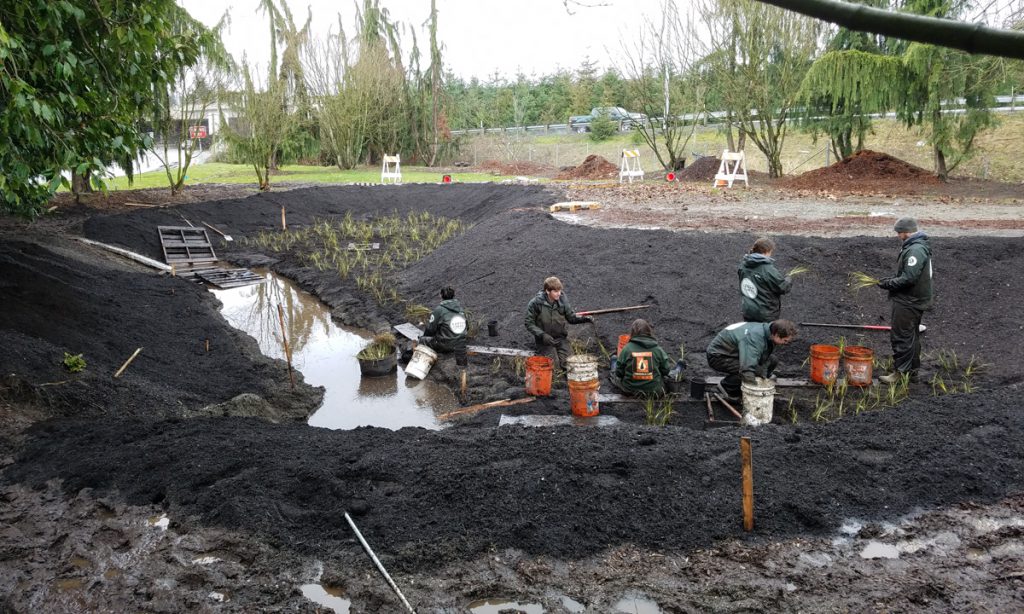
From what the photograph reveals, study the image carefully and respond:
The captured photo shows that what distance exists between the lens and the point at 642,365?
744 cm

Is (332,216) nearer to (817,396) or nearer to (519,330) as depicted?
(519,330)

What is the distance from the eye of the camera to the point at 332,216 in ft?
76.4

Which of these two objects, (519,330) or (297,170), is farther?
(297,170)

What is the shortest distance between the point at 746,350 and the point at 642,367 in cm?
111

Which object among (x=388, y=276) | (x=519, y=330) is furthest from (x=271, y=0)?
(x=519, y=330)

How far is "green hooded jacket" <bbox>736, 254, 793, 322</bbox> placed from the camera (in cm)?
771

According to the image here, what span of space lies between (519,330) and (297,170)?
30786mm

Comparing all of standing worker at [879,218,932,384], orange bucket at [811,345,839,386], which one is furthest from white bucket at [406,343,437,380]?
standing worker at [879,218,932,384]

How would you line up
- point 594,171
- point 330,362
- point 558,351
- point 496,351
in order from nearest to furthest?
point 558,351
point 496,351
point 330,362
point 594,171

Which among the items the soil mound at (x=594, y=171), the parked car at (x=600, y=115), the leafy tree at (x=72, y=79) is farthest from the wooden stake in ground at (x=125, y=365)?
the parked car at (x=600, y=115)

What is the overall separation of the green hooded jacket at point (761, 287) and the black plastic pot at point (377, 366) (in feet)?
15.8

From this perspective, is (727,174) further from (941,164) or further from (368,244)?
(368,244)

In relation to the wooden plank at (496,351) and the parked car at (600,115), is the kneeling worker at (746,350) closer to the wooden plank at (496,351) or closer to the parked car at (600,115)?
the wooden plank at (496,351)

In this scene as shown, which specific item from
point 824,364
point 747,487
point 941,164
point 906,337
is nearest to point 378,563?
point 747,487
